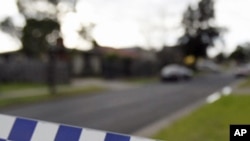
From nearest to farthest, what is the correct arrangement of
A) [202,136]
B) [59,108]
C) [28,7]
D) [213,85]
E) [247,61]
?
[247,61]
[213,85]
[202,136]
[28,7]
[59,108]

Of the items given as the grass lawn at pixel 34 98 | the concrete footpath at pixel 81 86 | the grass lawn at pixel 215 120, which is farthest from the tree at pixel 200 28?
the grass lawn at pixel 34 98

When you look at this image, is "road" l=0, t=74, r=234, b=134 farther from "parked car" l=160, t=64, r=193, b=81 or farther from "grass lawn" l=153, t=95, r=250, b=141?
"parked car" l=160, t=64, r=193, b=81

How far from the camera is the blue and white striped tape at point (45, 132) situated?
6.53 ft

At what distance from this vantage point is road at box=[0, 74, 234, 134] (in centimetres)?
654

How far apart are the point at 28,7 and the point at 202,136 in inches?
126

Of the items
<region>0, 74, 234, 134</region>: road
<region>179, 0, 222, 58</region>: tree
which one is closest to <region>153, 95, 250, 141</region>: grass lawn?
<region>179, 0, 222, 58</region>: tree

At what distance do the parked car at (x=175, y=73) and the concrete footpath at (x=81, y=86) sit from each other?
5.51 feet

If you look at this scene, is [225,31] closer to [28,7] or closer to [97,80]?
[97,80]

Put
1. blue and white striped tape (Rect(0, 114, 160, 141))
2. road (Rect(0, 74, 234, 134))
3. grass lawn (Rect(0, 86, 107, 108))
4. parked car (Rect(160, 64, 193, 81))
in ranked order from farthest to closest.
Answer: grass lawn (Rect(0, 86, 107, 108)) < road (Rect(0, 74, 234, 134)) < parked car (Rect(160, 64, 193, 81)) < blue and white striped tape (Rect(0, 114, 160, 141))

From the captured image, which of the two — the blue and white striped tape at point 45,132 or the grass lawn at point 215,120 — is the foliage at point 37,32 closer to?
the grass lawn at point 215,120

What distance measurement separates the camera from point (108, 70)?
5586 millimetres

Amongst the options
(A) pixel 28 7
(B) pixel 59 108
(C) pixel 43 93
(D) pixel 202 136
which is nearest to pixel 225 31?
(D) pixel 202 136

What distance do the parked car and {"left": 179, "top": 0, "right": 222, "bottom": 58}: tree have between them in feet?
1.59

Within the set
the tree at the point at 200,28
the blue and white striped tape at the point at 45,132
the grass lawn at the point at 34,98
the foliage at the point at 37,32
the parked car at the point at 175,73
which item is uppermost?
the foliage at the point at 37,32
